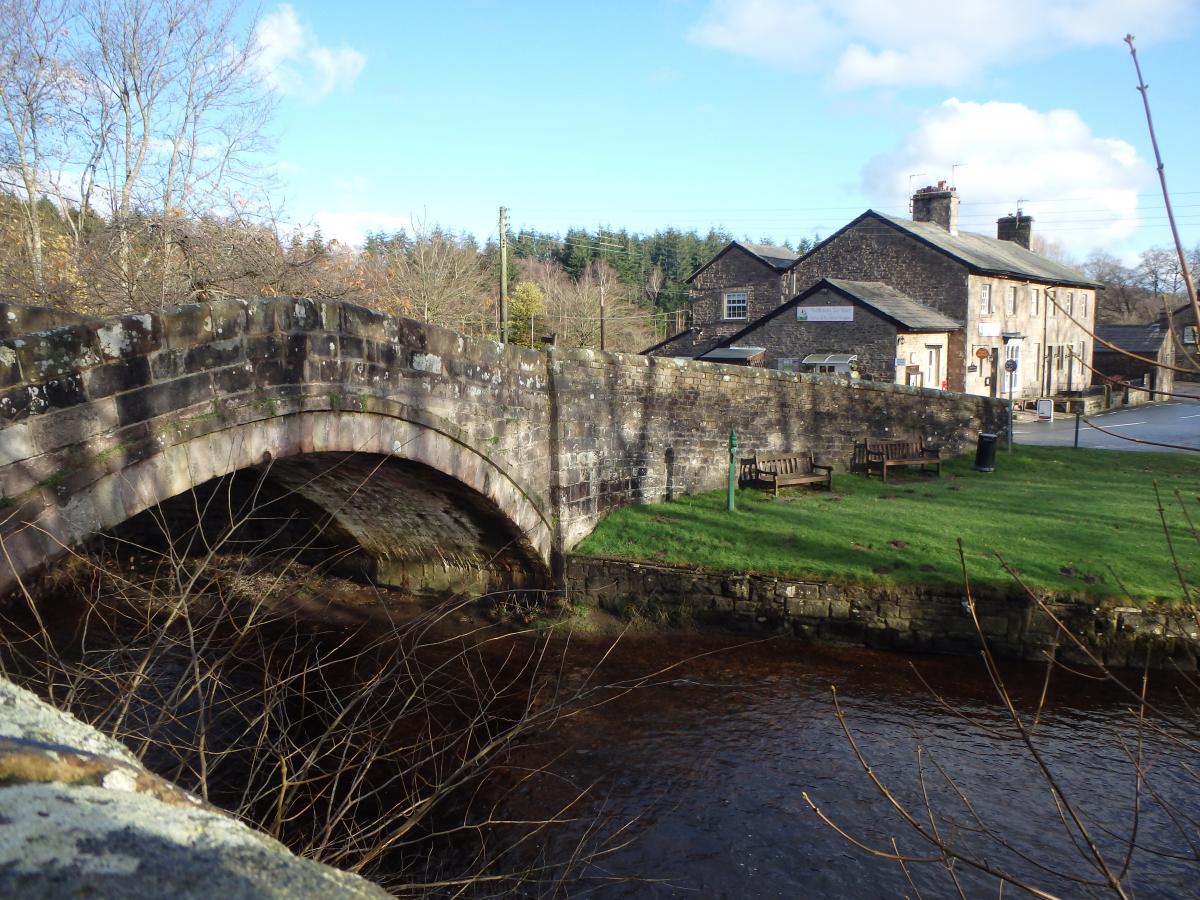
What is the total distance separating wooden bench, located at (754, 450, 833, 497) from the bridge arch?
13.5 ft

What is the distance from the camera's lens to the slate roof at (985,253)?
2931cm

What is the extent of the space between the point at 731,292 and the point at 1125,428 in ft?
58.4

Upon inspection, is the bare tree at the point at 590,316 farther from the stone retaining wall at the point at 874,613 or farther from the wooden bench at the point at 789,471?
the stone retaining wall at the point at 874,613

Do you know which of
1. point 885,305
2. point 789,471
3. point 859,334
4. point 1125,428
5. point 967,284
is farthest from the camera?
point 967,284

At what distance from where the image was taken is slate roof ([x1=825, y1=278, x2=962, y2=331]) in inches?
1035

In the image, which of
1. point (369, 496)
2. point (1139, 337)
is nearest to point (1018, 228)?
point (1139, 337)

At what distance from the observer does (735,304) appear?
3884 cm

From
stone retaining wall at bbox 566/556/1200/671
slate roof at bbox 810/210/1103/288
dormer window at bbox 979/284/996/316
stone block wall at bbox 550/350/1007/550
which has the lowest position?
stone retaining wall at bbox 566/556/1200/671

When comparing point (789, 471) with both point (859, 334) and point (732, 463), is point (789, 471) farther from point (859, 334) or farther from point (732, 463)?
point (859, 334)

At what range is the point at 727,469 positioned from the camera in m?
14.6

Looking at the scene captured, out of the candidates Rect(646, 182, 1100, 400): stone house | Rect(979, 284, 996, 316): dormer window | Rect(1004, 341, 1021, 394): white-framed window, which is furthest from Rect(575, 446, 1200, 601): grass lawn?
Rect(1004, 341, 1021, 394): white-framed window

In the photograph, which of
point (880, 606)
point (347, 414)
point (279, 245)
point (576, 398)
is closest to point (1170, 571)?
point (880, 606)

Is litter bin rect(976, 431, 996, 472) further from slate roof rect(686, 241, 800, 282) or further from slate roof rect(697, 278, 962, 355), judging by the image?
slate roof rect(686, 241, 800, 282)

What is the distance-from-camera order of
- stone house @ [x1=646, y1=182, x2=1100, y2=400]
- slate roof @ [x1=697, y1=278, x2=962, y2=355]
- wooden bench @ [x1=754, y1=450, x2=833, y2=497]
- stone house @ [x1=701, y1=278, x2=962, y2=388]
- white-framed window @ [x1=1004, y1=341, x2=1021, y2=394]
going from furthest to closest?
white-framed window @ [x1=1004, y1=341, x2=1021, y2=394], stone house @ [x1=646, y1=182, x2=1100, y2=400], slate roof @ [x1=697, y1=278, x2=962, y2=355], stone house @ [x1=701, y1=278, x2=962, y2=388], wooden bench @ [x1=754, y1=450, x2=833, y2=497]
